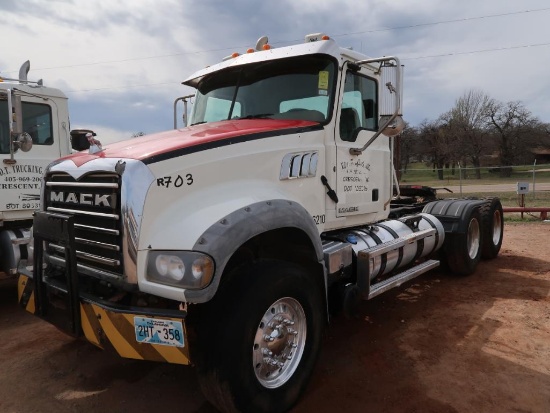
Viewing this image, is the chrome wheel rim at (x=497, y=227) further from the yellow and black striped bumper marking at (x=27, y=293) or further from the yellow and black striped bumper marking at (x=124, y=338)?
the yellow and black striped bumper marking at (x=27, y=293)

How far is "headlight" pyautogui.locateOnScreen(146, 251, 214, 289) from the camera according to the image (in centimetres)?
256

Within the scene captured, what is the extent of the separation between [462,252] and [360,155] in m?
2.89

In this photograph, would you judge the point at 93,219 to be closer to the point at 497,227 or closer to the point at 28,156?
the point at 28,156

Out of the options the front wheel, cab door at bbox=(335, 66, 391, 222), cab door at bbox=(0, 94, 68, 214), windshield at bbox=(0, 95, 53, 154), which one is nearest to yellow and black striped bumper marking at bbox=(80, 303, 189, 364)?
the front wheel

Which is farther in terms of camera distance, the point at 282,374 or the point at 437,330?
the point at 437,330

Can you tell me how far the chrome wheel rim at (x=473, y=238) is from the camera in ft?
22.4

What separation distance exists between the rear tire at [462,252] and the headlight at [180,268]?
479 centimetres

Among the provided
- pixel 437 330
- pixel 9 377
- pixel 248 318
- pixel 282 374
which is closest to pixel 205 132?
pixel 248 318

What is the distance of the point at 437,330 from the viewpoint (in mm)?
4531

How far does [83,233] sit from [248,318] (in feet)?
4.35

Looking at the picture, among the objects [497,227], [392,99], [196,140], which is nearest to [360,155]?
[392,99]

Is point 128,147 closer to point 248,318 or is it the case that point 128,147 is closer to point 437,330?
point 248,318

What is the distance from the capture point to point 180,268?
261 cm

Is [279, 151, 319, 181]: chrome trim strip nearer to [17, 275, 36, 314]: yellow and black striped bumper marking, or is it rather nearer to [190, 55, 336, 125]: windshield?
[190, 55, 336, 125]: windshield
